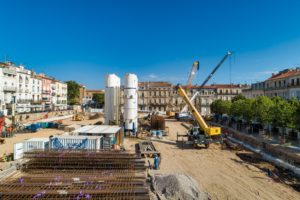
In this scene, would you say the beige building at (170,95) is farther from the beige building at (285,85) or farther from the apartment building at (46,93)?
the apartment building at (46,93)

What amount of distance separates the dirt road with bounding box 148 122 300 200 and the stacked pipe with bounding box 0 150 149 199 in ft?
17.3

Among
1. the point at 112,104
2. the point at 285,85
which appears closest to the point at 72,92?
the point at 112,104

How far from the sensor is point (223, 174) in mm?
19047

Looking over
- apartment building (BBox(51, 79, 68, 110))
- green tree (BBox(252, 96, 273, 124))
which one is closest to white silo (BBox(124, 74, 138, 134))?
green tree (BBox(252, 96, 273, 124))

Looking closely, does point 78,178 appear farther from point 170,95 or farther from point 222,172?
point 170,95

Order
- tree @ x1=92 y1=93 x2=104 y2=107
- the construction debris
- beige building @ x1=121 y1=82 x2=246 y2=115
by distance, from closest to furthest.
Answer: the construction debris
beige building @ x1=121 y1=82 x2=246 y2=115
tree @ x1=92 y1=93 x2=104 y2=107

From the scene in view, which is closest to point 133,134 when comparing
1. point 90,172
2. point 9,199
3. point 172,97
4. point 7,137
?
point 7,137

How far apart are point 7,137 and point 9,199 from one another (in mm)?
29102

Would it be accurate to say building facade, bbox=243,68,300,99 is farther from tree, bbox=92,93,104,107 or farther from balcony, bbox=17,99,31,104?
tree, bbox=92,93,104,107

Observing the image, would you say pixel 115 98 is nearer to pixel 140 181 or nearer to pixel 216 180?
pixel 216 180

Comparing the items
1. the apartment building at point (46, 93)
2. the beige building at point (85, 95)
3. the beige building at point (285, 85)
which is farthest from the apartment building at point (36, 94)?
the beige building at point (285, 85)

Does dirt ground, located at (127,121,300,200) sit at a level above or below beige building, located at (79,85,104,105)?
below

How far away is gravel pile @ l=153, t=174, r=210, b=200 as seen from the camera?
12.6 meters

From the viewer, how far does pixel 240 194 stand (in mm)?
14891
